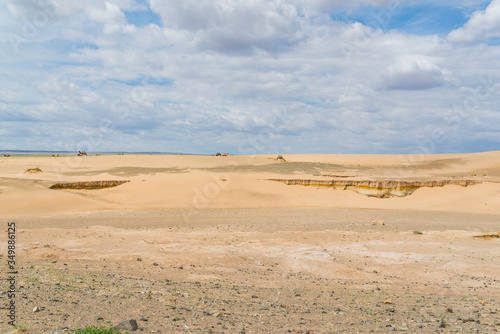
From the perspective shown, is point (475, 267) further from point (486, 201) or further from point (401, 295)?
point (486, 201)

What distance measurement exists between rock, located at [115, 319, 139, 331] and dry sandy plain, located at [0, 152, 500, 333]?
21 centimetres

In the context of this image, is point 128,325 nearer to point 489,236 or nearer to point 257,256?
point 257,256

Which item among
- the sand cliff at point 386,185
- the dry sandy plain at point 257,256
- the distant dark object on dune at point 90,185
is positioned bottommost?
the dry sandy plain at point 257,256

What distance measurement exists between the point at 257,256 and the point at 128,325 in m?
6.85

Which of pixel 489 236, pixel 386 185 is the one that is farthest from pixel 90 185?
pixel 489 236

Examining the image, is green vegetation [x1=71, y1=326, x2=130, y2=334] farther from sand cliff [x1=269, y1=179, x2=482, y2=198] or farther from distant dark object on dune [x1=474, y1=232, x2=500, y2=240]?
sand cliff [x1=269, y1=179, x2=482, y2=198]

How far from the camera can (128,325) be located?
5395mm

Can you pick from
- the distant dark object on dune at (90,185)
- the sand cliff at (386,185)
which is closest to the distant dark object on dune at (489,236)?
the sand cliff at (386,185)

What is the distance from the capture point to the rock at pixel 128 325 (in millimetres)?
5344

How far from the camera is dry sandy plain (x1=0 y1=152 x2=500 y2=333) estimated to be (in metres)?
6.46

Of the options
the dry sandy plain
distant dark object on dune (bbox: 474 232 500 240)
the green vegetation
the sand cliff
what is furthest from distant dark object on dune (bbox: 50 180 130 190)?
the green vegetation

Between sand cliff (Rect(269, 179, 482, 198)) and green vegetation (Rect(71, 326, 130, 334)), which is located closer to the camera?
green vegetation (Rect(71, 326, 130, 334))

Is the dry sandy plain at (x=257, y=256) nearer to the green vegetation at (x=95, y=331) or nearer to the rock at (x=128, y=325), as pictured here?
the rock at (x=128, y=325)

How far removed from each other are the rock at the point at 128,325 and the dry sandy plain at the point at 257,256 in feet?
0.69
